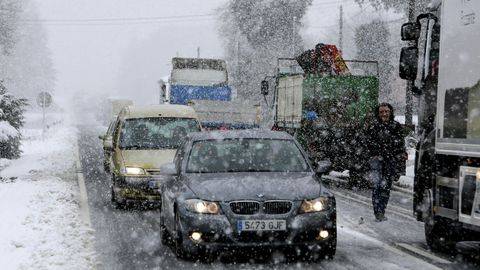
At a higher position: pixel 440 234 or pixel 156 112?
pixel 156 112

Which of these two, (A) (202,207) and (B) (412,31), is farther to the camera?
(B) (412,31)

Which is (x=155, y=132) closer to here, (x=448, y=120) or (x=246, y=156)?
(x=246, y=156)

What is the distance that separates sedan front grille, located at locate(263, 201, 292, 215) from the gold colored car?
5166mm

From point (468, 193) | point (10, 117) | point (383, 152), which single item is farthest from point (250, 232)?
point (10, 117)

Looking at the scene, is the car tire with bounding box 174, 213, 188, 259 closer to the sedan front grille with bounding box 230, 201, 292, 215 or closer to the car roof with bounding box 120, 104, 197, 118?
the sedan front grille with bounding box 230, 201, 292, 215

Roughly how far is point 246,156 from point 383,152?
3.31m

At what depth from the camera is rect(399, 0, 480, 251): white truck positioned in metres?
7.27

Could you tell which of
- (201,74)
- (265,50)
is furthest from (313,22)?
(201,74)

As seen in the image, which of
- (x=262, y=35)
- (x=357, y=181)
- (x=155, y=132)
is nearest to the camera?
(x=155, y=132)

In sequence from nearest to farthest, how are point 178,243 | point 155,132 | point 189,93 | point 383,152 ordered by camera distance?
point 178,243, point 383,152, point 155,132, point 189,93

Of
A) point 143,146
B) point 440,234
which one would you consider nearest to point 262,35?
point 143,146

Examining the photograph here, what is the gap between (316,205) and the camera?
7.87 m

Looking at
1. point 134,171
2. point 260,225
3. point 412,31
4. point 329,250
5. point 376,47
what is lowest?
point 329,250

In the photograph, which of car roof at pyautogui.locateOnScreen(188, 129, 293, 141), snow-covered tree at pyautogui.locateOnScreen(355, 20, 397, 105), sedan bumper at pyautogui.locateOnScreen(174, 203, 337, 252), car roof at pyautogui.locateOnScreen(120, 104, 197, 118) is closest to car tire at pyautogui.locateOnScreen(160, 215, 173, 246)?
car roof at pyautogui.locateOnScreen(188, 129, 293, 141)
